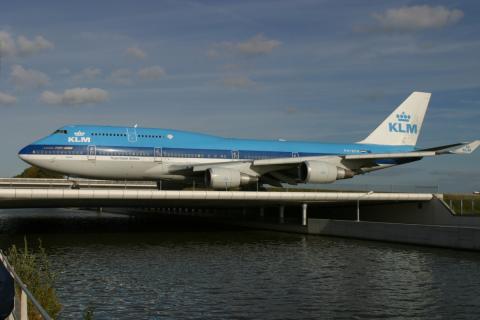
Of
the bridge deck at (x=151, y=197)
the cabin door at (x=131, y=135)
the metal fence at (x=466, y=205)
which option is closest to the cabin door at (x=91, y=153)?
the cabin door at (x=131, y=135)

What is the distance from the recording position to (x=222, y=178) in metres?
43.8

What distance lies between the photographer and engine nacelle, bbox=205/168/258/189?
43.6 m

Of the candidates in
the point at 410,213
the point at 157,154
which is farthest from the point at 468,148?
the point at 157,154

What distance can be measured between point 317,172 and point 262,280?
22942 mm

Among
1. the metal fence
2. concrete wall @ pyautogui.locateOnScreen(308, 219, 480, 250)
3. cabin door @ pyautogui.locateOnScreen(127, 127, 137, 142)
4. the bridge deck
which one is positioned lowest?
concrete wall @ pyautogui.locateOnScreen(308, 219, 480, 250)

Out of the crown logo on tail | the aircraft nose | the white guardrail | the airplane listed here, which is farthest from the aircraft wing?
the aircraft nose

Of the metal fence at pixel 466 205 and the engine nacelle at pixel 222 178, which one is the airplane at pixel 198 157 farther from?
the metal fence at pixel 466 205

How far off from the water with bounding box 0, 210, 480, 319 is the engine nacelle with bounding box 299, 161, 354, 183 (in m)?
7.66

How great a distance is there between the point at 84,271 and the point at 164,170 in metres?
18.8

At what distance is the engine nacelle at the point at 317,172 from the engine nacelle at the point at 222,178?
5.67m

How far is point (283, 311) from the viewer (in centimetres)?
1880

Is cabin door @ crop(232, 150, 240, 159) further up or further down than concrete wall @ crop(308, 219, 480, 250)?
further up

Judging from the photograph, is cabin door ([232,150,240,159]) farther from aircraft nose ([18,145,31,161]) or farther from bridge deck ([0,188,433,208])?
aircraft nose ([18,145,31,161])

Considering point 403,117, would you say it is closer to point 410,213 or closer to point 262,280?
point 410,213
